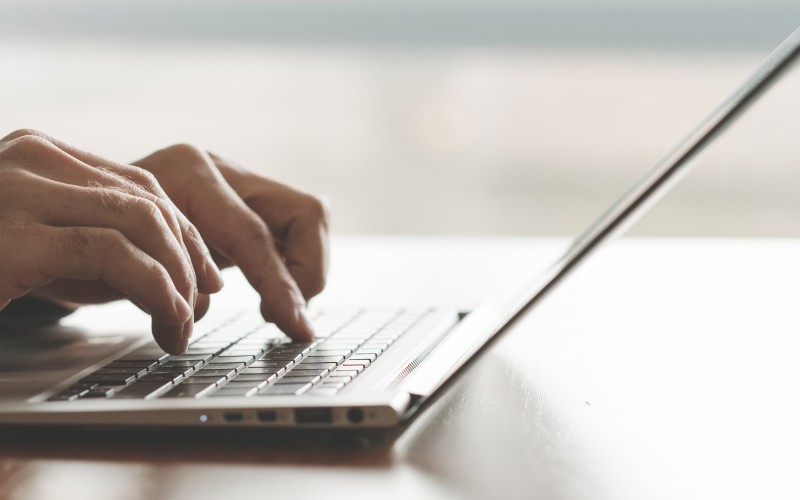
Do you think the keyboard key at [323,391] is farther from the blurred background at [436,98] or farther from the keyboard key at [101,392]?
the blurred background at [436,98]

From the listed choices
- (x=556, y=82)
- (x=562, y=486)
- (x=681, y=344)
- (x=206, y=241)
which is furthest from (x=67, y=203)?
(x=556, y=82)

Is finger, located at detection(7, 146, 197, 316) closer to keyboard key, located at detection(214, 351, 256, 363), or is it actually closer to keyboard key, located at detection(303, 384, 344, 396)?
keyboard key, located at detection(214, 351, 256, 363)

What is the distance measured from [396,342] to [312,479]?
228 millimetres

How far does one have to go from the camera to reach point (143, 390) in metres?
0.47

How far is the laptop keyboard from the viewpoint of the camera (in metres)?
0.46

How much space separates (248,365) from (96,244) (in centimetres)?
11

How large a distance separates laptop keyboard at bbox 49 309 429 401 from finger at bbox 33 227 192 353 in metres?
0.04

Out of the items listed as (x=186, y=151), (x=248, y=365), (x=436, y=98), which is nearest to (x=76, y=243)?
(x=248, y=365)

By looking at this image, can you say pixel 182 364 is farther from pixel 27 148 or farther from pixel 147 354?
pixel 27 148

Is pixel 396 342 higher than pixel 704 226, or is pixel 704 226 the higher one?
pixel 704 226

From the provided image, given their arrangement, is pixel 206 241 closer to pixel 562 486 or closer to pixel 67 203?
pixel 67 203

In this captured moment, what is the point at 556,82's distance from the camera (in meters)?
2.65

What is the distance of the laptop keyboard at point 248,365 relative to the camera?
1.51ft

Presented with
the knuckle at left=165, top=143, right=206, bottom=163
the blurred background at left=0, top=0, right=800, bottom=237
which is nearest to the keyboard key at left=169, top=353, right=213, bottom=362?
the knuckle at left=165, top=143, right=206, bottom=163
